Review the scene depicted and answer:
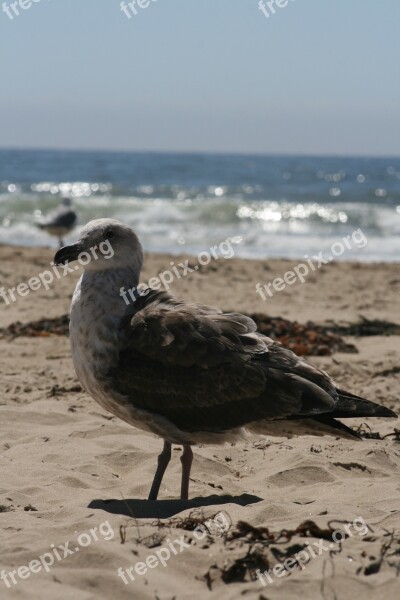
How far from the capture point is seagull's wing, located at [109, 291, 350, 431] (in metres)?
5.17

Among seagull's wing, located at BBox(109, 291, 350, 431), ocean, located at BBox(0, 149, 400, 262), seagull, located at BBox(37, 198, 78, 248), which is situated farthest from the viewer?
ocean, located at BBox(0, 149, 400, 262)

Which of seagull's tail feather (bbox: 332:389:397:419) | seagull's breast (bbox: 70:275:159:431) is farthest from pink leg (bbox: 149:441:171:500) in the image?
seagull's tail feather (bbox: 332:389:397:419)

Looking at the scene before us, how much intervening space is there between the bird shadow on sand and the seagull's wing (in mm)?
396

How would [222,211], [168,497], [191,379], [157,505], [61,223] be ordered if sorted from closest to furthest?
[157,505], [191,379], [168,497], [61,223], [222,211]

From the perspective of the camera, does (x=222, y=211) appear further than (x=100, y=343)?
Yes

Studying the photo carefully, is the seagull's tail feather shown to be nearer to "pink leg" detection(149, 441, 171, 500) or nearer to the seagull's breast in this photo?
"pink leg" detection(149, 441, 171, 500)

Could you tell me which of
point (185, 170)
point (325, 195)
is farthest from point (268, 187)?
point (185, 170)

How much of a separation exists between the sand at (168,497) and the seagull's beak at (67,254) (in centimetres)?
124

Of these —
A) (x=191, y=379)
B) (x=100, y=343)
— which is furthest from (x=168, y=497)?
(x=100, y=343)

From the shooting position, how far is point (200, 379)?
5.21 m

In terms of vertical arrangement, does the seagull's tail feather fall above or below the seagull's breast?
below

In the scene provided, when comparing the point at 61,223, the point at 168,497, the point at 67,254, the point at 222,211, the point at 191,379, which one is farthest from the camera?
the point at 222,211

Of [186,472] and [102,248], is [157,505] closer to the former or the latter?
[186,472]

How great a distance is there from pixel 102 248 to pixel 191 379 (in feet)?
3.18
